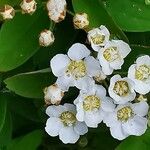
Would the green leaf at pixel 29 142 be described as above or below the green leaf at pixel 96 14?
below

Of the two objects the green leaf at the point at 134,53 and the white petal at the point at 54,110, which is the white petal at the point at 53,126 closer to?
the white petal at the point at 54,110

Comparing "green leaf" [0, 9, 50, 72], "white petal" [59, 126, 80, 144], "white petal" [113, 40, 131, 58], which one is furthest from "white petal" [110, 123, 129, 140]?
"green leaf" [0, 9, 50, 72]

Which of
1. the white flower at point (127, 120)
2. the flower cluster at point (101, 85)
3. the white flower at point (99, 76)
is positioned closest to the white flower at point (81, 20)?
the flower cluster at point (101, 85)

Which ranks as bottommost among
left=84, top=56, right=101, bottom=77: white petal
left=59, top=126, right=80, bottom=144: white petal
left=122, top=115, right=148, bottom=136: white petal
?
left=59, top=126, right=80, bottom=144: white petal

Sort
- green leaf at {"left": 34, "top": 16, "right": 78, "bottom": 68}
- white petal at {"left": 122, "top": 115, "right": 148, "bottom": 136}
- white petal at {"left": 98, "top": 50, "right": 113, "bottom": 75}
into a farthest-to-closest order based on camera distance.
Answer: green leaf at {"left": 34, "top": 16, "right": 78, "bottom": 68} → white petal at {"left": 122, "top": 115, "right": 148, "bottom": 136} → white petal at {"left": 98, "top": 50, "right": 113, "bottom": 75}

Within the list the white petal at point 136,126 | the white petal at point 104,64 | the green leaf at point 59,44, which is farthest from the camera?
the green leaf at point 59,44

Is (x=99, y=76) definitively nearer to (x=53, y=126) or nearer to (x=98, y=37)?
(x=98, y=37)

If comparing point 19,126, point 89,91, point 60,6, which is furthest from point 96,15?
point 19,126

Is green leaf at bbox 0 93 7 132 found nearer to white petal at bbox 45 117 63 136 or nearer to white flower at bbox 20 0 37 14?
white petal at bbox 45 117 63 136
